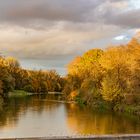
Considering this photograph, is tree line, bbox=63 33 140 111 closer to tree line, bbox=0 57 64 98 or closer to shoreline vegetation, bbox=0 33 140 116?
shoreline vegetation, bbox=0 33 140 116

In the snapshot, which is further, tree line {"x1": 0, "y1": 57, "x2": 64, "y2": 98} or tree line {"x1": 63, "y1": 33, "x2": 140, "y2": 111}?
tree line {"x1": 0, "y1": 57, "x2": 64, "y2": 98}

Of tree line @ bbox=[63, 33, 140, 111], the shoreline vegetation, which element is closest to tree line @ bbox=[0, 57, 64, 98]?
the shoreline vegetation

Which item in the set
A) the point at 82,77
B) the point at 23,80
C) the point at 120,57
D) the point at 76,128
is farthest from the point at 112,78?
the point at 23,80

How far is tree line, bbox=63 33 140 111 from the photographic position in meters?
69.9

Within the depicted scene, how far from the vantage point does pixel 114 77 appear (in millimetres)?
76562

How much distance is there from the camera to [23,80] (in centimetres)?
15850

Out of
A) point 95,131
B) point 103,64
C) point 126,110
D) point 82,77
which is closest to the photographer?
point 95,131

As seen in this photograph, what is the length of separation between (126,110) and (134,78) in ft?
19.2

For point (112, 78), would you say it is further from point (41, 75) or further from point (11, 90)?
point (41, 75)

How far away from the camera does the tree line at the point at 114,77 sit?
229 feet

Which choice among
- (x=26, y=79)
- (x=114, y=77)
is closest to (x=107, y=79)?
(x=114, y=77)

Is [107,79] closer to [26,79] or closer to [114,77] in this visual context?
[114,77]

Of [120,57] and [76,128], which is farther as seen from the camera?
[120,57]

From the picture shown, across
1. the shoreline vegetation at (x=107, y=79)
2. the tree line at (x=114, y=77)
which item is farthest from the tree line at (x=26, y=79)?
the tree line at (x=114, y=77)
